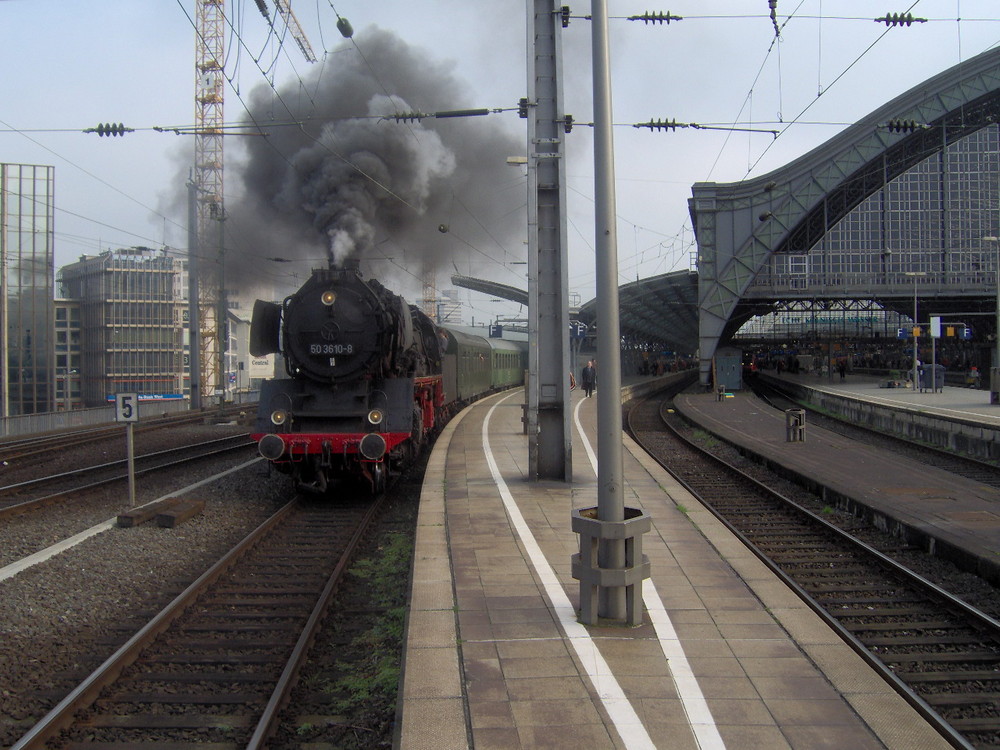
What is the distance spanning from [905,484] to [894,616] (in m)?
6.01

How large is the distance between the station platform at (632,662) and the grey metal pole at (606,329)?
0.51 metres

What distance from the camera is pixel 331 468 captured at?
447 inches

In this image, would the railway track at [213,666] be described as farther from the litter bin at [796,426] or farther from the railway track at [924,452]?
the litter bin at [796,426]

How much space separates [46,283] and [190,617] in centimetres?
2882

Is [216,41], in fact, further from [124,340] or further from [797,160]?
[797,160]

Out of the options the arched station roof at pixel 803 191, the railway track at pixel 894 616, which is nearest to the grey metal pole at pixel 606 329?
the railway track at pixel 894 616

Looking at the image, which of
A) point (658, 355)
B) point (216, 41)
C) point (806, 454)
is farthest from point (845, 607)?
point (658, 355)

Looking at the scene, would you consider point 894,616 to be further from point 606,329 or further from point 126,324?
point 126,324

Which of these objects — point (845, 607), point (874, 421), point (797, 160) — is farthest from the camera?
point (797, 160)

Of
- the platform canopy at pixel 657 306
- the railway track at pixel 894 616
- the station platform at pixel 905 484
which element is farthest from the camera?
the platform canopy at pixel 657 306

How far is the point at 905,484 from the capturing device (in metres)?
11.8

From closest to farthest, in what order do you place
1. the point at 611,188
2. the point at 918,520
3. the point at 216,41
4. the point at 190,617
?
the point at 611,188 < the point at 190,617 < the point at 918,520 < the point at 216,41

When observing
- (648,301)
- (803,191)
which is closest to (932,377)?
(803,191)

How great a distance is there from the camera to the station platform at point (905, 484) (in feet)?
27.0
